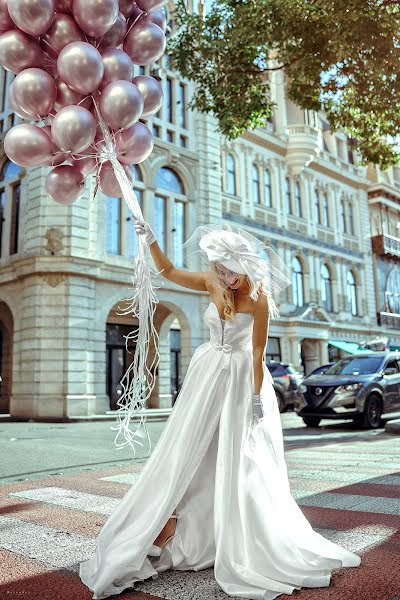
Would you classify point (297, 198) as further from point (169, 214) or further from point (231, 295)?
point (231, 295)

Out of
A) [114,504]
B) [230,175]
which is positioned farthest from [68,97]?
[230,175]

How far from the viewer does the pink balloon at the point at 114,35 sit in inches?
180

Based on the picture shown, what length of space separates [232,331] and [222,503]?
3.25 feet

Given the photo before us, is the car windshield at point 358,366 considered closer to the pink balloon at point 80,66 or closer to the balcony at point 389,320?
the pink balloon at point 80,66

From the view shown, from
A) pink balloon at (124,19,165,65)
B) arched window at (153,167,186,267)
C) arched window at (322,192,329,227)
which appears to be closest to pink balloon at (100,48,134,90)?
pink balloon at (124,19,165,65)

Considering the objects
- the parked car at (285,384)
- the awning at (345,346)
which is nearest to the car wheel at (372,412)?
the parked car at (285,384)

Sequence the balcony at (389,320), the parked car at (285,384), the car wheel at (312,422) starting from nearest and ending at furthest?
the car wheel at (312,422), the parked car at (285,384), the balcony at (389,320)

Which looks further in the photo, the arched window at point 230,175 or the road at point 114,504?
the arched window at point 230,175

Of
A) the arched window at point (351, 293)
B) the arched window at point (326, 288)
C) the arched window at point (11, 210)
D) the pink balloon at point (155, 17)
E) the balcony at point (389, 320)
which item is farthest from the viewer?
the balcony at point (389, 320)

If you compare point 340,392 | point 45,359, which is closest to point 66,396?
point 45,359

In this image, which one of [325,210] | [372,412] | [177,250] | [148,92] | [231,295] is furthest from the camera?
[325,210]

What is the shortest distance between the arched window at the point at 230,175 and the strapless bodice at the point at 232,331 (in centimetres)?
2404

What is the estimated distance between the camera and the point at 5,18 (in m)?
4.40

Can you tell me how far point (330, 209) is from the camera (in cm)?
3331
